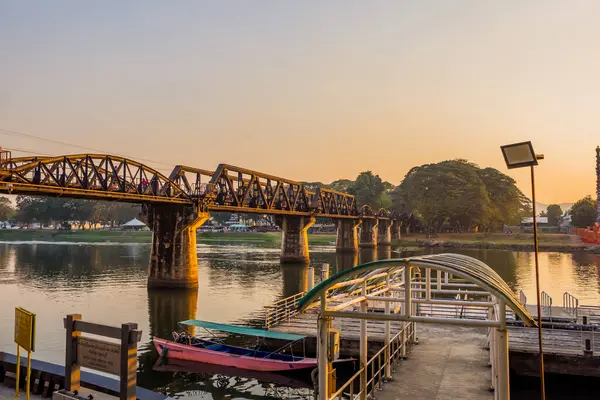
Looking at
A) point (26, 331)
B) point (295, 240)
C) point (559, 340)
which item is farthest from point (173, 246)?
point (295, 240)

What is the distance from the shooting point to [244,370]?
2745 centimetres

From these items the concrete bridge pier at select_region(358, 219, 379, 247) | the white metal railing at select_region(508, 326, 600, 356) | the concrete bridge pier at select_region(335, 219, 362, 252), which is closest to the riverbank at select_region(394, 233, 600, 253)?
the concrete bridge pier at select_region(358, 219, 379, 247)

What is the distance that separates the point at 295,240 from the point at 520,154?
93913mm

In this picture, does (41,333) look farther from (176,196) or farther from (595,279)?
(595,279)

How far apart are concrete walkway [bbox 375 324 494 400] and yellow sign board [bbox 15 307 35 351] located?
36.3ft

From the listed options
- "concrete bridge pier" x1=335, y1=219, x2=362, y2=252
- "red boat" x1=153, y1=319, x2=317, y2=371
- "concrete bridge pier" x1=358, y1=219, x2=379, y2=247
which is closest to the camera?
"red boat" x1=153, y1=319, x2=317, y2=371

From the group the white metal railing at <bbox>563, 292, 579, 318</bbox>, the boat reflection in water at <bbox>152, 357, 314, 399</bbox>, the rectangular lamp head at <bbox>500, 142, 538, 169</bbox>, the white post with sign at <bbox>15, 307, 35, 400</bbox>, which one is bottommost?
the boat reflection in water at <bbox>152, 357, 314, 399</bbox>

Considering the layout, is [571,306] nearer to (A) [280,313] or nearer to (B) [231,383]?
(A) [280,313]

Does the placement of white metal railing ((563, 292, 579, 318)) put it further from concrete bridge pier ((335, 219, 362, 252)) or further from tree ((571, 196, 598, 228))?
tree ((571, 196, 598, 228))

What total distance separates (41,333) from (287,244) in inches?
2742

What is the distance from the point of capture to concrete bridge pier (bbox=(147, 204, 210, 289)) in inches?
2368

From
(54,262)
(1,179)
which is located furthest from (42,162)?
A: (54,262)

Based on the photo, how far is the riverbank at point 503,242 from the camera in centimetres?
15225

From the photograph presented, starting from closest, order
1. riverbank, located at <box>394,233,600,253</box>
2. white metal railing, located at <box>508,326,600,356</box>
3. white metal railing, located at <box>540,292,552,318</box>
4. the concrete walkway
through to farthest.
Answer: the concrete walkway → white metal railing, located at <box>508,326,600,356</box> → white metal railing, located at <box>540,292,552,318</box> → riverbank, located at <box>394,233,600,253</box>
